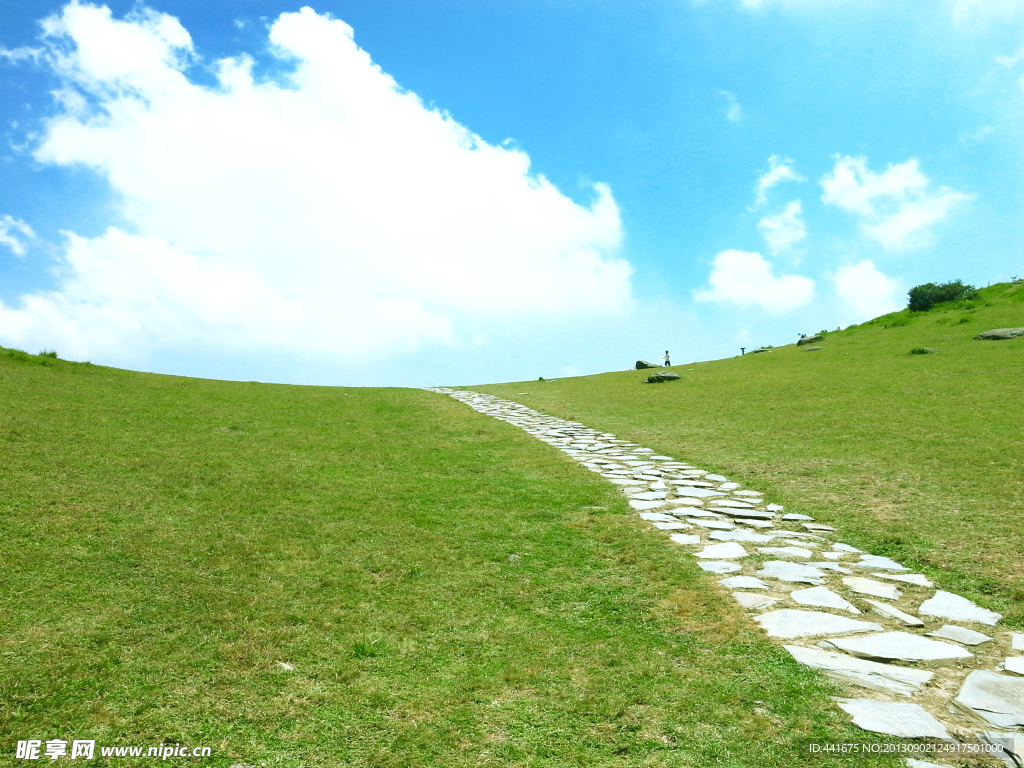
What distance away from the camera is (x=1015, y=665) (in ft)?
12.4

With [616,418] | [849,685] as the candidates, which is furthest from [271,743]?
[616,418]

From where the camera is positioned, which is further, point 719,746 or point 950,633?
point 950,633

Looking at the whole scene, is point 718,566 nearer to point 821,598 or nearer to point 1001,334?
point 821,598

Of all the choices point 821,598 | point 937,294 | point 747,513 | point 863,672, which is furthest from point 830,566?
point 937,294

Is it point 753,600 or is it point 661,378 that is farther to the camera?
point 661,378

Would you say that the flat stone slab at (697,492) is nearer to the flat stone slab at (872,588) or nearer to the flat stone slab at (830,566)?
the flat stone slab at (830,566)

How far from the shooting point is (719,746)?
293 centimetres

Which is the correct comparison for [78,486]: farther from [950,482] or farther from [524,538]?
[950,482]

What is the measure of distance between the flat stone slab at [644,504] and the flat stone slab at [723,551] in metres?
1.44

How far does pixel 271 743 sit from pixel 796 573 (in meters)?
4.54

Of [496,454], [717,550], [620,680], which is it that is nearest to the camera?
[620,680]

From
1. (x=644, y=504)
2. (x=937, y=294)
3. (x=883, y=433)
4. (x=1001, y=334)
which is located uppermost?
(x=937, y=294)

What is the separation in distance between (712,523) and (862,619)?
257cm

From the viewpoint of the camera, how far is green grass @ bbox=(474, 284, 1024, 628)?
20.6 ft
